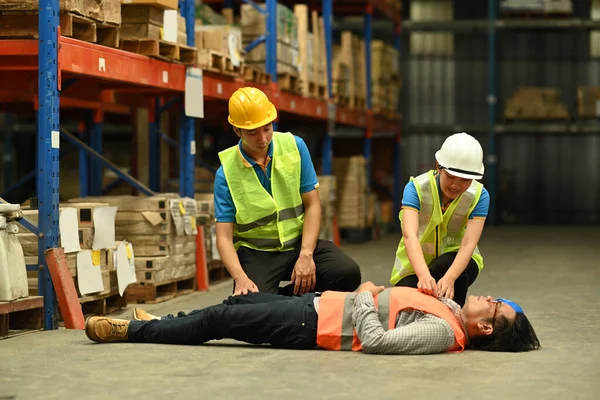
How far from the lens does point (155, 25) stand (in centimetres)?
838

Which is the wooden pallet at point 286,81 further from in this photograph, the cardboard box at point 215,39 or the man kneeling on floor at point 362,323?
the man kneeling on floor at point 362,323

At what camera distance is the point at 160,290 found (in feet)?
29.9

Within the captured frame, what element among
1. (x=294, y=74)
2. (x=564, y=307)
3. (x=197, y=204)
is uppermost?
(x=294, y=74)

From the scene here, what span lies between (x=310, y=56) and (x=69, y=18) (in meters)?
6.49

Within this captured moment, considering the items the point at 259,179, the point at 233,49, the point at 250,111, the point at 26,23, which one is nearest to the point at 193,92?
the point at 233,49

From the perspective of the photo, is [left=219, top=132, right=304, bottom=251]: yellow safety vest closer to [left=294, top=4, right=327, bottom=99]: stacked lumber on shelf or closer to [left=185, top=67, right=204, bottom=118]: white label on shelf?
[left=185, top=67, right=204, bottom=118]: white label on shelf

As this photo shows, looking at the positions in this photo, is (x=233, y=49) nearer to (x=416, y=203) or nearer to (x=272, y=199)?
(x=272, y=199)

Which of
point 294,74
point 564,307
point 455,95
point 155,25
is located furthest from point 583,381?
point 455,95

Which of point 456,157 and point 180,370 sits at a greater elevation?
point 456,157

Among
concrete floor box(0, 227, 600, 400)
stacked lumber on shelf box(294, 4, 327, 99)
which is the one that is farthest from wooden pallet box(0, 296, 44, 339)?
stacked lumber on shelf box(294, 4, 327, 99)

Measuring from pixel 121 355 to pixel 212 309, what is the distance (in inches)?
20.8

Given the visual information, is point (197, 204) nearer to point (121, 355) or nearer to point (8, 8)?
point (8, 8)

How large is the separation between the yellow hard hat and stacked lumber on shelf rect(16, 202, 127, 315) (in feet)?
5.02

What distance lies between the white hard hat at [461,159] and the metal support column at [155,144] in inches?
209
